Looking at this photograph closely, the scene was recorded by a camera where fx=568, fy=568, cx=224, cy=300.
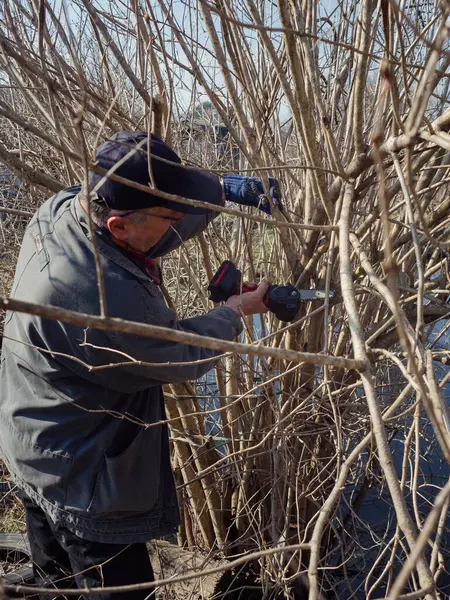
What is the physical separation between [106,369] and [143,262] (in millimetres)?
391

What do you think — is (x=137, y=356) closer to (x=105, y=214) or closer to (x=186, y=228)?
(x=105, y=214)

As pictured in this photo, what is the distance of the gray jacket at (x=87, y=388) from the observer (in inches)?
67.5

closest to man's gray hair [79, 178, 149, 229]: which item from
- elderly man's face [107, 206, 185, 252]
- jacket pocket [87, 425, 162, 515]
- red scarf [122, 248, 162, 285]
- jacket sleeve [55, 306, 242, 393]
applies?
elderly man's face [107, 206, 185, 252]

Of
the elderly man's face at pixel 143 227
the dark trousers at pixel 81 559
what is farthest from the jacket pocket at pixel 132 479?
the elderly man's face at pixel 143 227

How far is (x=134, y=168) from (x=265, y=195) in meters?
0.49

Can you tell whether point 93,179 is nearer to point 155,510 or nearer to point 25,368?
point 25,368

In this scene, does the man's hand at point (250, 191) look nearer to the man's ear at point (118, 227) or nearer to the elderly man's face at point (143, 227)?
the elderly man's face at point (143, 227)

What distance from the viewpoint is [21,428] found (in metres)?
1.88

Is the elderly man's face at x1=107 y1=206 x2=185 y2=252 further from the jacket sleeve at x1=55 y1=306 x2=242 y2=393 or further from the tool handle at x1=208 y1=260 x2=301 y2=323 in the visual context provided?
the tool handle at x1=208 y1=260 x2=301 y2=323

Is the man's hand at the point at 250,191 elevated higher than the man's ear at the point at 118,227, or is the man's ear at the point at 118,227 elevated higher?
the man's hand at the point at 250,191

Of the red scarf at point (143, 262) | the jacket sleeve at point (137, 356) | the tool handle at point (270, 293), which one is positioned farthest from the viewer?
the tool handle at point (270, 293)

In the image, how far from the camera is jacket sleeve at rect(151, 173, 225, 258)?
1.94 m

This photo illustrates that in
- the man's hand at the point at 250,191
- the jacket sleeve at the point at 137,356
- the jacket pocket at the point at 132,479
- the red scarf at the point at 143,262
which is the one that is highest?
the man's hand at the point at 250,191

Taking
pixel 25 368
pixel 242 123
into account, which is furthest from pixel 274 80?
pixel 25 368
